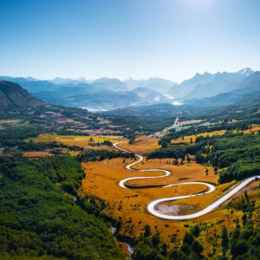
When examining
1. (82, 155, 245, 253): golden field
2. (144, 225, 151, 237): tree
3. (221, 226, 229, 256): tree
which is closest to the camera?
(221, 226, 229, 256): tree

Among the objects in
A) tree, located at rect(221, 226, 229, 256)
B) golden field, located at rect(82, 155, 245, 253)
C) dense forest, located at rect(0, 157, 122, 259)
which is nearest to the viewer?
tree, located at rect(221, 226, 229, 256)

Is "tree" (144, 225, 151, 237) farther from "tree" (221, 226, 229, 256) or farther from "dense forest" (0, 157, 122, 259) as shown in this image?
"tree" (221, 226, 229, 256)

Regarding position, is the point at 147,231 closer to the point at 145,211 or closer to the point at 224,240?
the point at 145,211

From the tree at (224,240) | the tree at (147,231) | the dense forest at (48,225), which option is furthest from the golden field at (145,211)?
the dense forest at (48,225)

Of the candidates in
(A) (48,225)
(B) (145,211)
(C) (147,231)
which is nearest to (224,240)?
(C) (147,231)

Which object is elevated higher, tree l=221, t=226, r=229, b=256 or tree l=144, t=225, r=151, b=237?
tree l=221, t=226, r=229, b=256

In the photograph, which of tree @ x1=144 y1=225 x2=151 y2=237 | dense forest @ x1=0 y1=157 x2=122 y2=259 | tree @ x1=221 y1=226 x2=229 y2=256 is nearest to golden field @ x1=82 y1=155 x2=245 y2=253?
tree @ x1=144 y1=225 x2=151 y2=237

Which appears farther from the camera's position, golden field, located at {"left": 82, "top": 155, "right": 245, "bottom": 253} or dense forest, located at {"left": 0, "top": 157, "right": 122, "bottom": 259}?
golden field, located at {"left": 82, "top": 155, "right": 245, "bottom": 253}

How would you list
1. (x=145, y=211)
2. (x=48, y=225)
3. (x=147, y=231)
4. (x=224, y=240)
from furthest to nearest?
1. (x=145, y=211)
2. (x=48, y=225)
3. (x=147, y=231)
4. (x=224, y=240)

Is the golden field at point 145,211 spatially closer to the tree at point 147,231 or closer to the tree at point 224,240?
the tree at point 147,231

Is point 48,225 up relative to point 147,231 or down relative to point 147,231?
down

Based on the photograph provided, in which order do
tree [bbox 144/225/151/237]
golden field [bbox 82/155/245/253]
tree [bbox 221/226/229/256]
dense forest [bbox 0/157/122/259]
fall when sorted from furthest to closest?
1. golden field [bbox 82/155/245/253]
2. tree [bbox 144/225/151/237]
3. dense forest [bbox 0/157/122/259]
4. tree [bbox 221/226/229/256]

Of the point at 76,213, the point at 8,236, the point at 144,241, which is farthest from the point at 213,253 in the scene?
the point at 8,236
